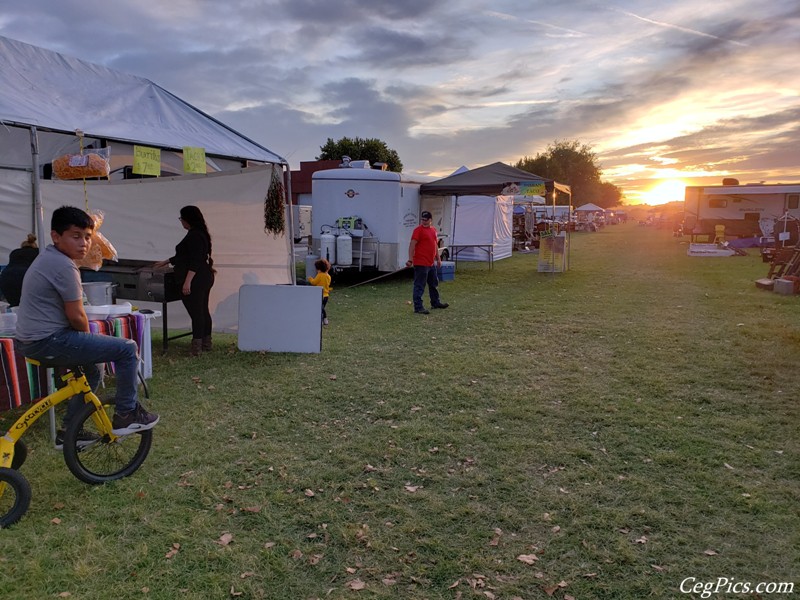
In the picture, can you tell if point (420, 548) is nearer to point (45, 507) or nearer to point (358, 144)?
point (45, 507)

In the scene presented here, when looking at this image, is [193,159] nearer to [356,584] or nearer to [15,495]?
[15,495]

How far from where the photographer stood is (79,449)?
12.2 feet

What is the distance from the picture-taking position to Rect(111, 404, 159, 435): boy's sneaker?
12.3 feet

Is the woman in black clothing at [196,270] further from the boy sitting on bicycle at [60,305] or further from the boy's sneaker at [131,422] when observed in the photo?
the boy sitting on bicycle at [60,305]

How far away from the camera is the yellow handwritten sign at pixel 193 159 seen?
5.97 meters

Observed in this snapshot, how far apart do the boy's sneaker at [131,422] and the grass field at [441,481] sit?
1.27ft

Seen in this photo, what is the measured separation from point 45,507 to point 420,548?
92.8 inches

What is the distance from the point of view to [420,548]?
3.14m

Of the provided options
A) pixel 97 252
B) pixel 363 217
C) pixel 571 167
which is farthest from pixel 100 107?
pixel 571 167

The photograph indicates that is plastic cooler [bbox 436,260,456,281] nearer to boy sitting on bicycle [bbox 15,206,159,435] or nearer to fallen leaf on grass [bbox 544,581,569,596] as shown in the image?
boy sitting on bicycle [bbox 15,206,159,435]

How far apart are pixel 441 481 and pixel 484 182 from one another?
1082 cm

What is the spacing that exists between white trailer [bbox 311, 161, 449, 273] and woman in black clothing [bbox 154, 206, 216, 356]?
6.29 meters

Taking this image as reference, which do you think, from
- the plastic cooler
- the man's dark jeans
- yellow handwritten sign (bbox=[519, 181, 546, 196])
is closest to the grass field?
the man's dark jeans

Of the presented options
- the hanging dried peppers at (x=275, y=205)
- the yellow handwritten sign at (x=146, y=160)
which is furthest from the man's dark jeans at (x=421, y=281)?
the yellow handwritten sign at (x=146, y=160)
